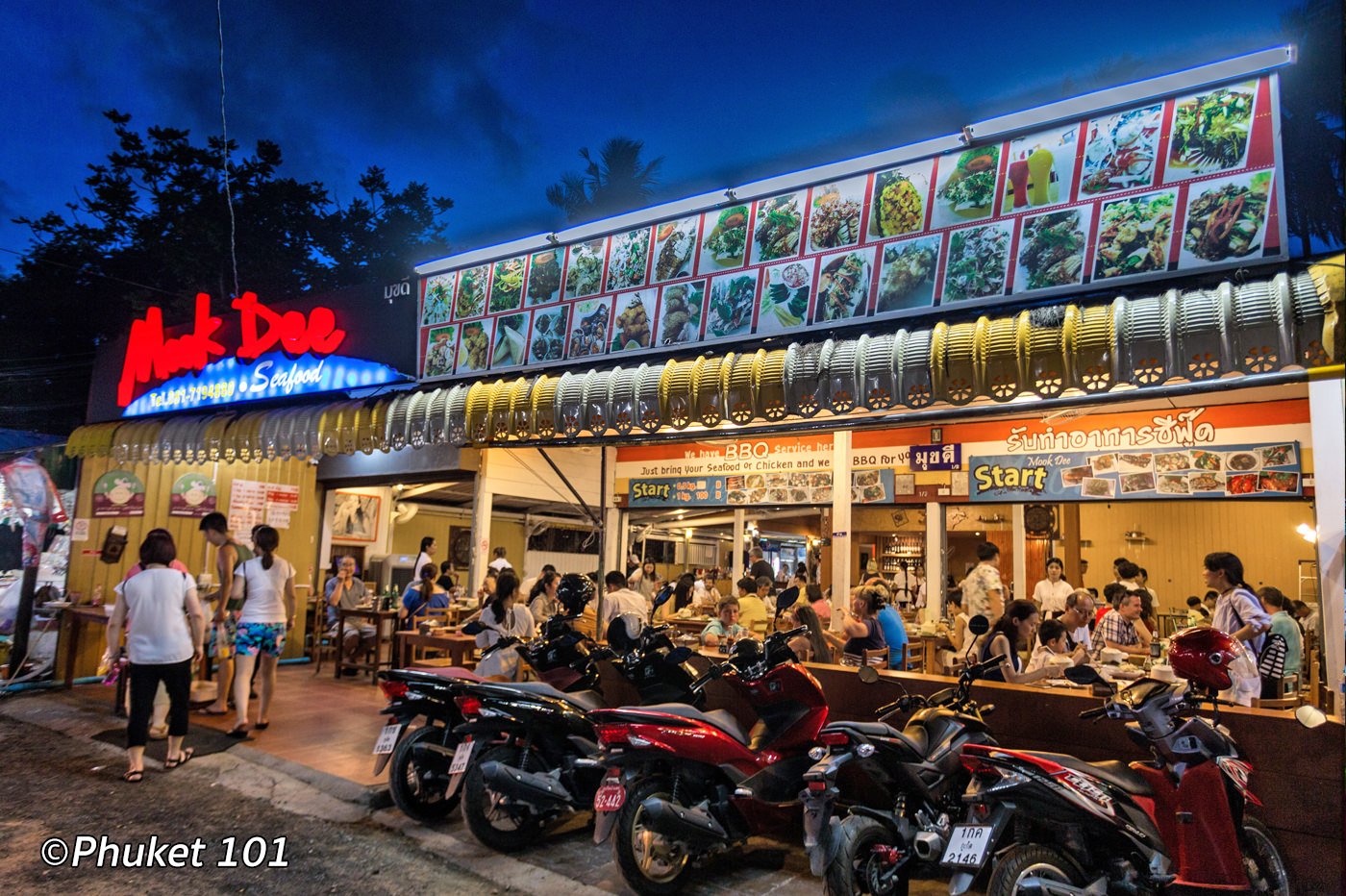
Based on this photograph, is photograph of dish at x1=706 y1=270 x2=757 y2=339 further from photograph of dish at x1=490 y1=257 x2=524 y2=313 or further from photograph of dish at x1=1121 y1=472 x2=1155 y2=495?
photograph of dish at x1=1121 y1=472 x2=1155 y2=495

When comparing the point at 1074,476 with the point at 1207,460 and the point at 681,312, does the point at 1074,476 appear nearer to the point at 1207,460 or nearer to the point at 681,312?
the point at 1207,460

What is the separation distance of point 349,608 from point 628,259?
20.9 feet

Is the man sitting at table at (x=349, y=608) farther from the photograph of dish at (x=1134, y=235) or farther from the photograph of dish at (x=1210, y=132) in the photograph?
the photograph of dish at (x=1210, y=132)

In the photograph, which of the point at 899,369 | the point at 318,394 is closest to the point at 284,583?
the point at 318,394

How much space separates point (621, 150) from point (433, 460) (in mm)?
13763

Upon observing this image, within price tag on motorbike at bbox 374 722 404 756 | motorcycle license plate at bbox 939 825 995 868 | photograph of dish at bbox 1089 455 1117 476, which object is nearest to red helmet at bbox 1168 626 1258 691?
motorcycle license plate at bbox 939 825 995 868

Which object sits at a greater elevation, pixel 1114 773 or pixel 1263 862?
Answer: pixel 1114 773

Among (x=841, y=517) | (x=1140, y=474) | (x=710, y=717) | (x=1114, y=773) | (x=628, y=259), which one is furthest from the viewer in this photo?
(x=841, y=517)

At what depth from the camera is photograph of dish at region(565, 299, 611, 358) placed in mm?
7223

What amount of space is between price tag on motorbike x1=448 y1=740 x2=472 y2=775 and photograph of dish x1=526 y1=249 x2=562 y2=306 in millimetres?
4150

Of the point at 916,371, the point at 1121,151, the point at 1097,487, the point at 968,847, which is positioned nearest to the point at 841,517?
the point at 1097,487

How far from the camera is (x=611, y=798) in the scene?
407 cm

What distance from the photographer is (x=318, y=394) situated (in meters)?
9.21

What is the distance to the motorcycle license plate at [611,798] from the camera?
4.05 m
